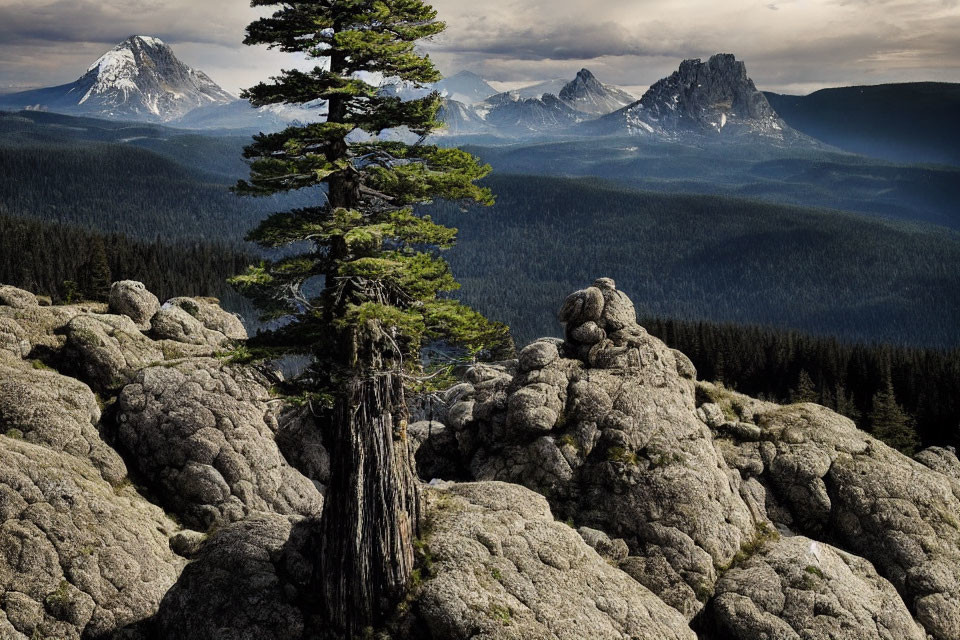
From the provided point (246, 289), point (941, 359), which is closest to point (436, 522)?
point (246, 289)

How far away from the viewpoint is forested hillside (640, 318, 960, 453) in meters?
102

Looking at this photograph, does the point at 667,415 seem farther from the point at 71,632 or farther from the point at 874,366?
the point at 874,366

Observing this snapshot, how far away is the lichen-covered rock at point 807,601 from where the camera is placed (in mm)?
29016

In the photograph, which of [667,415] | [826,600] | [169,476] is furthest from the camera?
[667,415]

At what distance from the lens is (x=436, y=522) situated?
25.1 meters

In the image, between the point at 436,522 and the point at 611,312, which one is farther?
the point at 611,312

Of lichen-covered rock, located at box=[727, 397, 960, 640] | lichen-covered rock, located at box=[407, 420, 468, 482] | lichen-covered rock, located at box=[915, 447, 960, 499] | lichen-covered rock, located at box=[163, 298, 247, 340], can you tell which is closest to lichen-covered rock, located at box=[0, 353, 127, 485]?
lichen-covered rock, located at box=[407, 420, 468, 482]

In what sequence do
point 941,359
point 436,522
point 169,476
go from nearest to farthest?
point 436,522 → point 169,476 → point 941,359

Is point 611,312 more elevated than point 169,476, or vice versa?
point 611,312

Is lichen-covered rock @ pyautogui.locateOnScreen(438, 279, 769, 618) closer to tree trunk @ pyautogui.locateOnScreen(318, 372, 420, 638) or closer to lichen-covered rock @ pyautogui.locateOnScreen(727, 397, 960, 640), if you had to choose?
lichen-covered rock @ pyautogui.locateOnScreen(727, 397, 960, 640)

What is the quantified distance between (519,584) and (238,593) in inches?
373

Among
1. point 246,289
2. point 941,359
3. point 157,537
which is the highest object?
point 246,289

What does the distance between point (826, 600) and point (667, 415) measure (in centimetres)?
1203

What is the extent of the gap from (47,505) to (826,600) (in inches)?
1276
